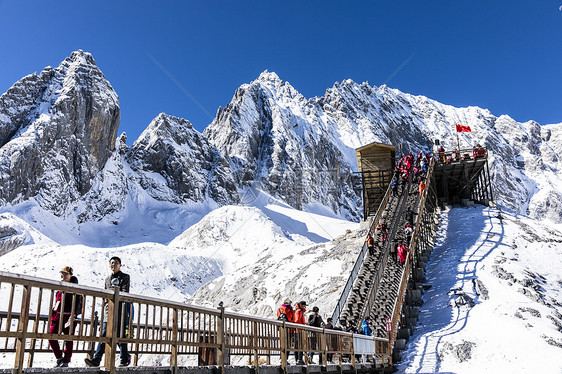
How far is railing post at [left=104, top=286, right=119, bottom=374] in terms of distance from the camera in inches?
203

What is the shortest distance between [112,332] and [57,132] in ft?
329

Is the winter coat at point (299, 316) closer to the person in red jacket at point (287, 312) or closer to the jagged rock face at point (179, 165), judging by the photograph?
the person in red jacket at point (287, 312)

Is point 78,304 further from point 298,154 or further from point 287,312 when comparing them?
point 298,154

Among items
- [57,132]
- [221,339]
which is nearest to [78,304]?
[221,339]

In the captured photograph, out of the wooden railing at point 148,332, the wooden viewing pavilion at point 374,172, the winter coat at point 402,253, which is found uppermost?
the wooden viewing pavilion at point 374,172

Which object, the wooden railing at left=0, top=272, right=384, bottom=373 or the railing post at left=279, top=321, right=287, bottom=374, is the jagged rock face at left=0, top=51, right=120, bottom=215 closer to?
the wooden railing at left=0, top=272, right=384, bottom=373

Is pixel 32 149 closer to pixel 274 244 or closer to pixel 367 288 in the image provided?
pixel 274 244

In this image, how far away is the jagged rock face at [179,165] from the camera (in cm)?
11644

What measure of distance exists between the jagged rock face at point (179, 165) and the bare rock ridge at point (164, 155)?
0.29 metres

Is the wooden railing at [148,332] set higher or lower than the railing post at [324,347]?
higher

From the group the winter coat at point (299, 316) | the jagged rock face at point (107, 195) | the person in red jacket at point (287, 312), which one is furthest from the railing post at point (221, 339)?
the jagged rock face at point (107, 195)

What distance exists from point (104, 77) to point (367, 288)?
4296 inches

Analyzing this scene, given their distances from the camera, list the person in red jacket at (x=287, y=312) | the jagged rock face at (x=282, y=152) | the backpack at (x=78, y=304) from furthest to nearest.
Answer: the jagged rock face at (x=282, y=152) < the person in red jacket at (x=287, y=312) < the backpack at (x=78, y=304)

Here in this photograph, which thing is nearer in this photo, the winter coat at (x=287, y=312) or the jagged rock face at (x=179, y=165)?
Result: the winter coat at (x=287, y=312)
